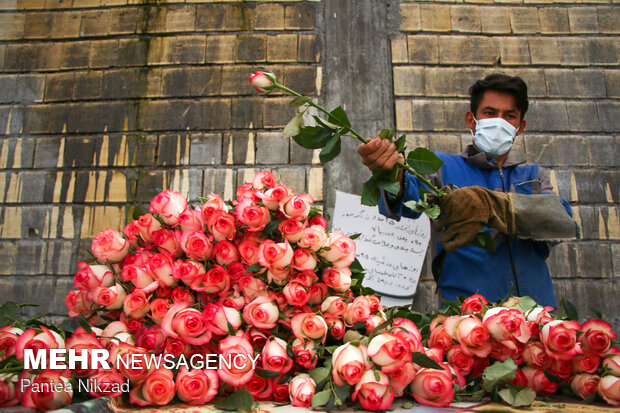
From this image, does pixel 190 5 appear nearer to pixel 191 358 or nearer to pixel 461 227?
pixel 461 227

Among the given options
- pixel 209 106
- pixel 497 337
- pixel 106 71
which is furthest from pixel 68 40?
pixel 497 337

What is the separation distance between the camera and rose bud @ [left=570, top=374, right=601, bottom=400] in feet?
3.28

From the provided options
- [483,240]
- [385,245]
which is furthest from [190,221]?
[385,245]

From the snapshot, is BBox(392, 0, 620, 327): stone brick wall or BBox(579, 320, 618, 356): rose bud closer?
BBox(579, 320, 618, 356): rose bud

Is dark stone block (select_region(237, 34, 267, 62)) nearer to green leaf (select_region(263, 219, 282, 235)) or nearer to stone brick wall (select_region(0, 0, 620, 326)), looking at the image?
stone brick wall (select_region(0, 0, 620, 326))

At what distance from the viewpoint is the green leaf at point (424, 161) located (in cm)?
144

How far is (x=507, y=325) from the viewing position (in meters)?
1.00

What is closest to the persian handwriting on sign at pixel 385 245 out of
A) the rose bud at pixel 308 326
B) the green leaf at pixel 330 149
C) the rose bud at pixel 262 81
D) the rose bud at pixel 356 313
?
the green leaf at pixel 330 149

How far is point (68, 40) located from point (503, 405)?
3.59 metres

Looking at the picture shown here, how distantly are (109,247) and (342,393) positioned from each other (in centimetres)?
67

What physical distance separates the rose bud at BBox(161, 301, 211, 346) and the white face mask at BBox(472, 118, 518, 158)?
1.78 m

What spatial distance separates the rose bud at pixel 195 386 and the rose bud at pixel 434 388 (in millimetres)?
417

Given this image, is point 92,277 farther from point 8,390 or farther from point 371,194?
point 371,194

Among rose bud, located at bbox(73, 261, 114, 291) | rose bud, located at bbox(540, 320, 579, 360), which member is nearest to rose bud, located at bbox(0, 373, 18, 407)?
rose bud, located at bbox(73, 261, 114, 291)
